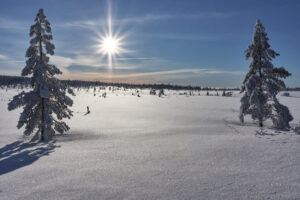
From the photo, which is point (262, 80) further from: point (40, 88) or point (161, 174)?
point (40, 88)

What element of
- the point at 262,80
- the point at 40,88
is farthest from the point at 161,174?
the point at 262,80

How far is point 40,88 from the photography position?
1295cm

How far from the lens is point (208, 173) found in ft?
19.5

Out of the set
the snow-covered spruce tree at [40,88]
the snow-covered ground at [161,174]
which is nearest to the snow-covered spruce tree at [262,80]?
the snow-covered ground at [161,174]

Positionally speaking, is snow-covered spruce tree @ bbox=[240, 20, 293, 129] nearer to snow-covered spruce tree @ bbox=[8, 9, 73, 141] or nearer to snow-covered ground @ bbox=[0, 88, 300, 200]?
snow-covered ground @ bbox=[0, 88, 300, 200]

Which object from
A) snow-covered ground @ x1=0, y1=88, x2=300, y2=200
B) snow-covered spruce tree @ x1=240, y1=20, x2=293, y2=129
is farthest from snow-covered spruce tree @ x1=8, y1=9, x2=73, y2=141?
snow-covered spruce tree @ x1=240, y1=20, x2=293, y2=129

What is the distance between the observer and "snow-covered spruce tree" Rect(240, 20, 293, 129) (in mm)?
14891

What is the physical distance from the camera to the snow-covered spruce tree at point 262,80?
586 inches

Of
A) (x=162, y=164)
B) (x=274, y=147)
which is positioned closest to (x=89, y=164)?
(x=162, y=164)

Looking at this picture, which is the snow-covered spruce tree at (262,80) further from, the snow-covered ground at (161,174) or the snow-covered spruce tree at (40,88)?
the snow-covered spruce tree at (40,88)

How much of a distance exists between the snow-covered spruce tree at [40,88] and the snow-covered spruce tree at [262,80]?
45.2 ft

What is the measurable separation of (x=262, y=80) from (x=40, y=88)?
53.8 ft

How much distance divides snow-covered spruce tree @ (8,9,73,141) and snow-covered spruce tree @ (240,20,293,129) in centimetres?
1377

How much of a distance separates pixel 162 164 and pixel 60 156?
14.8 ft
